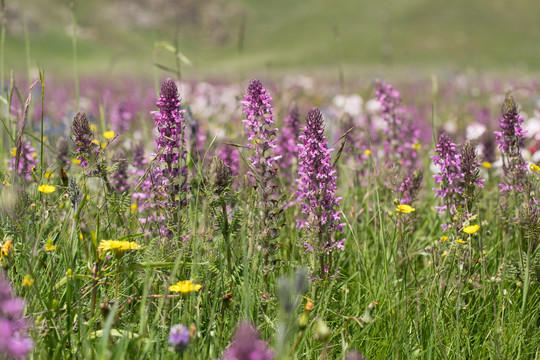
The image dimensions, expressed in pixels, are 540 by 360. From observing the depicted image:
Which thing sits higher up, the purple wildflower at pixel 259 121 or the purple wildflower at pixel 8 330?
the purple wildflower at pixel 259 121

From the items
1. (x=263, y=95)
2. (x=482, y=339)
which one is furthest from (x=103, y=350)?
(x=482, y=339)

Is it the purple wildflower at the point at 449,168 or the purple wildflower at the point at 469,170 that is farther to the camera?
the purple wildflower at the point at 449,168

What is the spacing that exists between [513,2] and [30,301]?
76.1 metres

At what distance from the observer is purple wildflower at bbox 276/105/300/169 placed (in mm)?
3775

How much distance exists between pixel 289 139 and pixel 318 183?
4.97 feet

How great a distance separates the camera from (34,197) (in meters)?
2.79

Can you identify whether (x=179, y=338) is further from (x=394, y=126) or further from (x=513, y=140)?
(x=394, y=126)

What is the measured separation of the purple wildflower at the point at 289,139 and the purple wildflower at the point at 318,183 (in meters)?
1.29

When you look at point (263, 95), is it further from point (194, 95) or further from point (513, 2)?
point (513, 2)

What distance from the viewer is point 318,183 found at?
2.46 metres

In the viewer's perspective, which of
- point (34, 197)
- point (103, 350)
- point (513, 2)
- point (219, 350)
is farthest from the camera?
point (513, 2)

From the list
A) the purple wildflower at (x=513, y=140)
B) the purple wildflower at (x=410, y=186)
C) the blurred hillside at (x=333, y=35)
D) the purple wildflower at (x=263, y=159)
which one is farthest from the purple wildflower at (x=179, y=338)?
the blurred hillside at (x=333, y=35)

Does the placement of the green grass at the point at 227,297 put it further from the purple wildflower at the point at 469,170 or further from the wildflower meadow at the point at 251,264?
the purple wildflower at the point at 469,170

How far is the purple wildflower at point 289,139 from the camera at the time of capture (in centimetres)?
378
